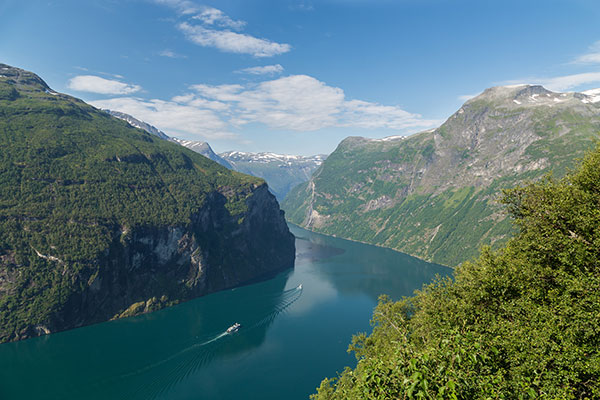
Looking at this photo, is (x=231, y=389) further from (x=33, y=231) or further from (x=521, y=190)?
(x=33, y=231)

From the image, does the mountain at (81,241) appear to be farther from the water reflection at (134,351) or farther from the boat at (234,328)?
the boat at (234,328)

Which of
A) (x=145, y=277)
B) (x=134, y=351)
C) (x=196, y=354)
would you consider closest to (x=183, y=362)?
(x=196, y=354)

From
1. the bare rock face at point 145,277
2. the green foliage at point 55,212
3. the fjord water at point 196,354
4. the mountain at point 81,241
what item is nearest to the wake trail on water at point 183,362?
the fjord water at point 196,354

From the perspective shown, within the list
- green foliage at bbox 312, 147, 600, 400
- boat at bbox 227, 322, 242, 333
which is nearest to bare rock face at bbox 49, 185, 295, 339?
boat at bbox 227, 322, 242, 333

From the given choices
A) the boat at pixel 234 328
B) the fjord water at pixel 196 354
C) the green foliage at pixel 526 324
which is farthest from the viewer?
the boat at pixel 234 328

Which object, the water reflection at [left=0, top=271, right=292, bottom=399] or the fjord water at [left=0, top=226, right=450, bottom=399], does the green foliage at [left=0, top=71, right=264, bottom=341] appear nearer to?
the water reflection at [left=0, top=271, right=292, bottom=399]

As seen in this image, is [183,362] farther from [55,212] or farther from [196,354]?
[55,212]
